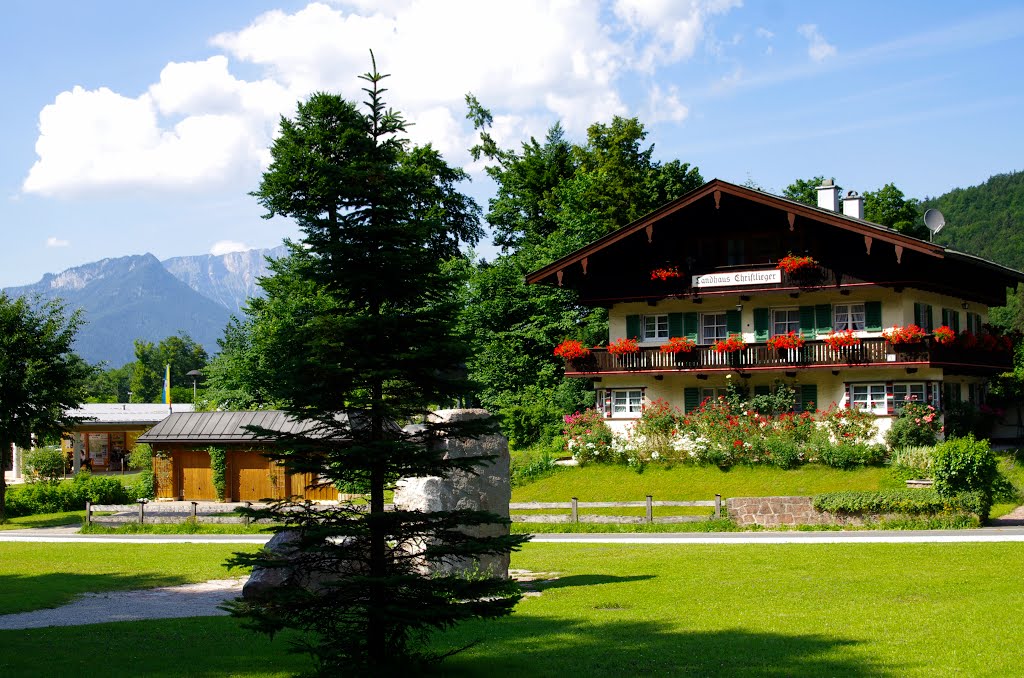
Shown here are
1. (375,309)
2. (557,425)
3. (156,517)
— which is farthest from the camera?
(557,425)

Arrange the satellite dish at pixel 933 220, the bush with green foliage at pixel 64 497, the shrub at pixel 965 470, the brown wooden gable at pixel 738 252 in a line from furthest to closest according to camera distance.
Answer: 1. the satellite dish at pixel 933 220
2. the bush with green foliage at pixel 64 497
3. the brown wooden gable at pixel 738 252
4. the shrub at pixel 965 470

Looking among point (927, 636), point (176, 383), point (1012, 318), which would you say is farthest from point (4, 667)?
point (176, 383)

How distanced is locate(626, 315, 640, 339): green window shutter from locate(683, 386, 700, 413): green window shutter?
3140 mm

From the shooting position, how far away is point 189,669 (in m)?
12.3

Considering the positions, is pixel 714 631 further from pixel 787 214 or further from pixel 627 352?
pixel 787 214

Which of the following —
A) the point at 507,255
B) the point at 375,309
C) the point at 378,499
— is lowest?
the point at 378,499

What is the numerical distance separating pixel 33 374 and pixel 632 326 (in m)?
23.2

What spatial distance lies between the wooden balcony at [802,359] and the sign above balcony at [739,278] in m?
2.57

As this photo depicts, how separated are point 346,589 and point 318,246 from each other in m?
3.56

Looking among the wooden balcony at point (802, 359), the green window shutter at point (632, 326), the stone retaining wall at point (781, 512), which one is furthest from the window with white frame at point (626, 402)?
the stone retaining wall at point (781, 512)

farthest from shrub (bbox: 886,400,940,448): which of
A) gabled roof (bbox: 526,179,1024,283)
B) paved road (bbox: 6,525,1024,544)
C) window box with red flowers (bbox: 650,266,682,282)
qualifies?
paved road (bbox: 6,525,1024,544)

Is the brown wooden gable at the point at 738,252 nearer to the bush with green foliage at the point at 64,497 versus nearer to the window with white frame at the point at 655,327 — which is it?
the window with white frame at the point at 655,327

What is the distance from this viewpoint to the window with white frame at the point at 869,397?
1503 inches

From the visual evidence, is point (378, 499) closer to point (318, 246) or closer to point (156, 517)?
point (318, 246)
